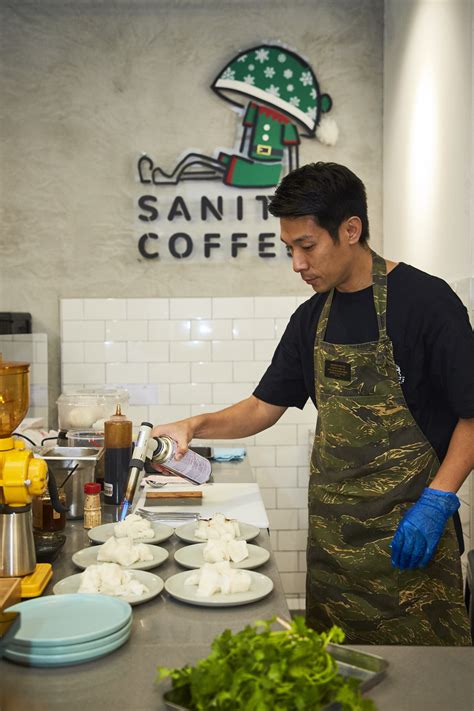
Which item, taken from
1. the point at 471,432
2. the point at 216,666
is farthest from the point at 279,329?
the point at 216,666

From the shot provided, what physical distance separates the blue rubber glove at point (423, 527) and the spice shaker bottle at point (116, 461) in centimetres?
98

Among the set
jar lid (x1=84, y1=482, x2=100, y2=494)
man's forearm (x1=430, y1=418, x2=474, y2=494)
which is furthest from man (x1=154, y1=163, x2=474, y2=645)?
jar lid (x1=84, y1=482, x2=100, y2=494)

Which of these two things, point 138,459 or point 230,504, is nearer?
point 138,459

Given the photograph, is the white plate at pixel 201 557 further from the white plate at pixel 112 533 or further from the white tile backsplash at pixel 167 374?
the white tile backsplash at pixel 167 374

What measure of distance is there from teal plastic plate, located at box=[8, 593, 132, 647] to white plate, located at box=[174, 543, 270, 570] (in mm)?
375

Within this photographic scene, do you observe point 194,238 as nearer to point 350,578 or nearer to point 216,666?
point 350,578

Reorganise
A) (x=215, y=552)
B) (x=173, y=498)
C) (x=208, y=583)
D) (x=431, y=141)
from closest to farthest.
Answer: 1. (x=208, y=583)
2. (x=215, y=552)
3. (x=173, y=498)
4. (x=431, y=141)

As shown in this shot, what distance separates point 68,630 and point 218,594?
390 mm

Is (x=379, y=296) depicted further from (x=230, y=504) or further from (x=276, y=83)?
(x=276, y=83)

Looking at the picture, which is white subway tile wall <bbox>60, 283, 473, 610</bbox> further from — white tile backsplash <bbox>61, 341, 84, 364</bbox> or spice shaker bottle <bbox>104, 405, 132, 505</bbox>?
spice shaker bottle <bbox>104, 405, 132, 505</bbox>

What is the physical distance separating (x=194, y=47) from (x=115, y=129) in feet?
2.37

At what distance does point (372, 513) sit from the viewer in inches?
87.7

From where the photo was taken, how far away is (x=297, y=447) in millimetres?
4688

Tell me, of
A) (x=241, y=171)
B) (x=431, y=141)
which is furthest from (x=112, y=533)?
(x=241, y=171)
